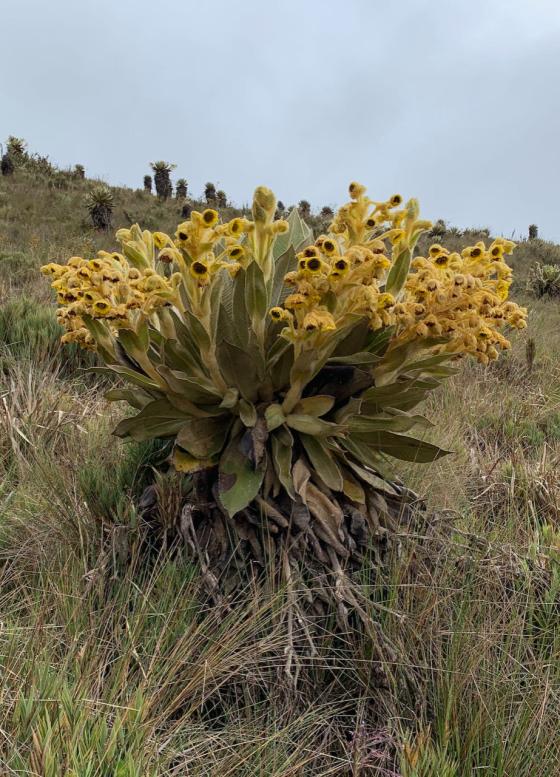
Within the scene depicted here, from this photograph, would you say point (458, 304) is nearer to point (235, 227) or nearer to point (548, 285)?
point (235, 227)

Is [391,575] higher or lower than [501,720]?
higher

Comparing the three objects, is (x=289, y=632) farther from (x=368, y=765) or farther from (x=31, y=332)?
(x=31, y=332)

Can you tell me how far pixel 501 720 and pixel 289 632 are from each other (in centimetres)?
52

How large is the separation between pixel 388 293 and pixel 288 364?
1.17ft

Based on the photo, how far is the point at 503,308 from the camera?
1668 millimetres

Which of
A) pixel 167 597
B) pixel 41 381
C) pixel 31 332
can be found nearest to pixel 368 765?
pixel 167 597

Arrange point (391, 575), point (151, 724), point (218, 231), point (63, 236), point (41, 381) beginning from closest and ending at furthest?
point (151, 724) < point (218, 231) < point (391, 575) < point (41, 381) < point (63, 236)

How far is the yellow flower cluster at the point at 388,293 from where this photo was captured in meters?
1.43

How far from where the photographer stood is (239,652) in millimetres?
1410

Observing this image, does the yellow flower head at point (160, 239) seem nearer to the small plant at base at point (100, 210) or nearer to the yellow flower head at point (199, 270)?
the yellow flower head at point (199, 270)

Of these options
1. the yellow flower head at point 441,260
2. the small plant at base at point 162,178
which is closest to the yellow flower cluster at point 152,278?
the yellow flower head at point 441,260

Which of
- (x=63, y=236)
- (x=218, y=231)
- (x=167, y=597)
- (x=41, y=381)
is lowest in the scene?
(x=167, y=597)

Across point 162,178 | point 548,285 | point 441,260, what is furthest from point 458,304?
point 162,178

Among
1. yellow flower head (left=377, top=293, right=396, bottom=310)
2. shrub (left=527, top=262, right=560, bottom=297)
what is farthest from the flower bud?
shrub (left=527, top=262, right=560, bottom=297)
